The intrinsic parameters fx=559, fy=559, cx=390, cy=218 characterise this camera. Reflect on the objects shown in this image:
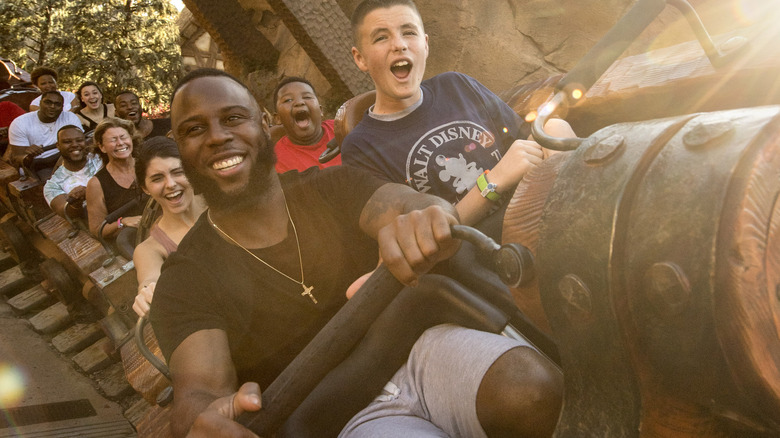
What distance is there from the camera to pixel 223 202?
5.33ft

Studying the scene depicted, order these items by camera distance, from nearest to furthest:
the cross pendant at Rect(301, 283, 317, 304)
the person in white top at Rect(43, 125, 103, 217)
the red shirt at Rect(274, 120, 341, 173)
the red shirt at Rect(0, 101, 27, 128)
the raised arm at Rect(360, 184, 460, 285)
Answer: the raised arm at Rect(360, 184, 460, 285) < the cross pendant at Rect(301, 283, 317, 304) < the red shirt at Rect(274, 120, 341, 173) < the person in white top at Rect(43, 125, 103, 217) < the red shirt at Rect(0, 101, 27, 128)

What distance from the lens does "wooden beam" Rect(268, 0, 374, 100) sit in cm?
386

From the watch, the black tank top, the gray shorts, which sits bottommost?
the gray shorts

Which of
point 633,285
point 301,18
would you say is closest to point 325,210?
point 633,285

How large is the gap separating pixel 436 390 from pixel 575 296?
1.93 feet

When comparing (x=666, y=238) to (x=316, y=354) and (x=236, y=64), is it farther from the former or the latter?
(x=236, y=64)

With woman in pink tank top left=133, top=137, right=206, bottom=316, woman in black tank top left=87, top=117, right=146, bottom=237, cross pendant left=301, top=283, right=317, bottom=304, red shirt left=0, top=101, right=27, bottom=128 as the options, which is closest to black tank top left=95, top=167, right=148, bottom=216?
woman in black tank top left=87, top=117, right=146, bottom=237

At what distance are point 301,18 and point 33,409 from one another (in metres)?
3.38

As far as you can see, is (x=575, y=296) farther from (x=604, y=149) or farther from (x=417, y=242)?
(x=417, y=242)

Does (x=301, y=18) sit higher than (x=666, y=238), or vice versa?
(x=301, y=18)

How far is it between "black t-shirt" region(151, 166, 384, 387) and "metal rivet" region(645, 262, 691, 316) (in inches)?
42.7

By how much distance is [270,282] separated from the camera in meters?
1.51

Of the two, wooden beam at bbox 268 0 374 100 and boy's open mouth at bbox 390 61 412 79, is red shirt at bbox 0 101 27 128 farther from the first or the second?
boy's open mouth at bbox 390 61 412 79

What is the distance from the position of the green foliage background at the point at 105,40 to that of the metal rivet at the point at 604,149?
521 inches
